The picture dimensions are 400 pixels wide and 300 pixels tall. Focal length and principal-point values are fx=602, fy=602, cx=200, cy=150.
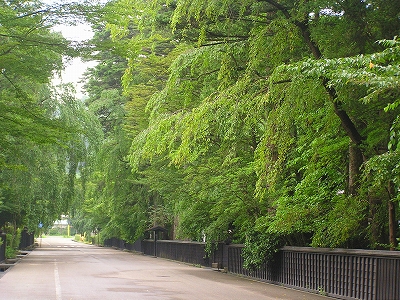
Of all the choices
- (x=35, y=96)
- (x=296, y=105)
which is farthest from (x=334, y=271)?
(x=35, y=96)

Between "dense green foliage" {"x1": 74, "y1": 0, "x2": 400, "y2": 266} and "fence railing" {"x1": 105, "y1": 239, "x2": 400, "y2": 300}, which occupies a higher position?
"dense green foliage" {"x1": 74, "y1": 0, "x2": 400, "y2": 266}

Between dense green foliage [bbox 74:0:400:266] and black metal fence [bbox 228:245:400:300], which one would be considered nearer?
black metal fence [bbox 228:245:400:300]

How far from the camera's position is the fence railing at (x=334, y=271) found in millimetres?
12258

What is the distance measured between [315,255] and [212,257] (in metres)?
12.2

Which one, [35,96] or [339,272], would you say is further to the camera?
[35,96]

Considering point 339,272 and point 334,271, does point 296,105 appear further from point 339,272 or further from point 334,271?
point 334,271

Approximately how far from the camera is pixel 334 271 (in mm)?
15039

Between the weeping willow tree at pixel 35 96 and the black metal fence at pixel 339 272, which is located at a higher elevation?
the weeping willow tree at pixel 35 96

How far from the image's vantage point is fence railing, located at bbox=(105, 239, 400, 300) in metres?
12.3

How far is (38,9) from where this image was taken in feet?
42.6

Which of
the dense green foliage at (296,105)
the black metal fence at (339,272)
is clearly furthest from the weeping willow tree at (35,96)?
the black metal fence at (339,272)

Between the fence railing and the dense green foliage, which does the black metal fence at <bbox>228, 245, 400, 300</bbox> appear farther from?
the dense green foliage

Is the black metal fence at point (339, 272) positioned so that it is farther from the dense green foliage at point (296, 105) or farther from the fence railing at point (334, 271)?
the dense green foliage at point (296, 105)

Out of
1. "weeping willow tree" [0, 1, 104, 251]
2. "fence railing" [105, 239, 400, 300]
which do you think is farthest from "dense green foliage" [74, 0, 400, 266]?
"weeping willow tree" [0, 1, 104, 251]
